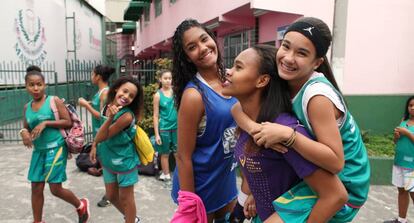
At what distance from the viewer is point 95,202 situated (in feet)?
13.6

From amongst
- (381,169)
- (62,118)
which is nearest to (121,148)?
(62,118)

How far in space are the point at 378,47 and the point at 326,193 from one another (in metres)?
6.33

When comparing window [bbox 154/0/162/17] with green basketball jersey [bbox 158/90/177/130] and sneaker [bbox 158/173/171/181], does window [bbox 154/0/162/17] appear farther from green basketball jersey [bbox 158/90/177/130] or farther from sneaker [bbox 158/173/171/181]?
sneaker [bbox 158/173/171/181]

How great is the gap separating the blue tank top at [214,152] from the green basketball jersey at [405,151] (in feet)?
8.32

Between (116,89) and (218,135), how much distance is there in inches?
62.2

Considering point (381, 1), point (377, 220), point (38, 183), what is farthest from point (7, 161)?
point (381, 1)

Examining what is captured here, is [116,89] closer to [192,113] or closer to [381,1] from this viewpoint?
[192,113]

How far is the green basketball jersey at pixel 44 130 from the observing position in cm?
316

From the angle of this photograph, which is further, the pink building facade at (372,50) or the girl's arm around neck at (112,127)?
the pink building facade at (372,50)

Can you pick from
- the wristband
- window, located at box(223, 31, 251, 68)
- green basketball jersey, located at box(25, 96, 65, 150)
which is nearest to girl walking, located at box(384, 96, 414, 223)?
the wristband

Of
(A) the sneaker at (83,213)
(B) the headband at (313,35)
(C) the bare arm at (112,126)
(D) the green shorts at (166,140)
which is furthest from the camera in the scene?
(D) the green shorts at (166,140)

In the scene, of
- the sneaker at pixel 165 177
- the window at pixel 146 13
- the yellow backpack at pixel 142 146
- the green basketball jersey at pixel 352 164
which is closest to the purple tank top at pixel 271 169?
the green basketball jersey at pixel 352 164

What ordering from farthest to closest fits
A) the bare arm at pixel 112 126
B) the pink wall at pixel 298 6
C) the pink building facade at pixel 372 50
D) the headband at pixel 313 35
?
the pink building facade at pixel 372 50 < the pink wall at pixel 298 6 < the bare arm at pixel 112 126 < the headband at pixel 313 35

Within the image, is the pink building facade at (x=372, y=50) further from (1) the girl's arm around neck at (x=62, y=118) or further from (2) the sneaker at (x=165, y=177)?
(1) the girl's arm around neck at (x=62, y=118)
